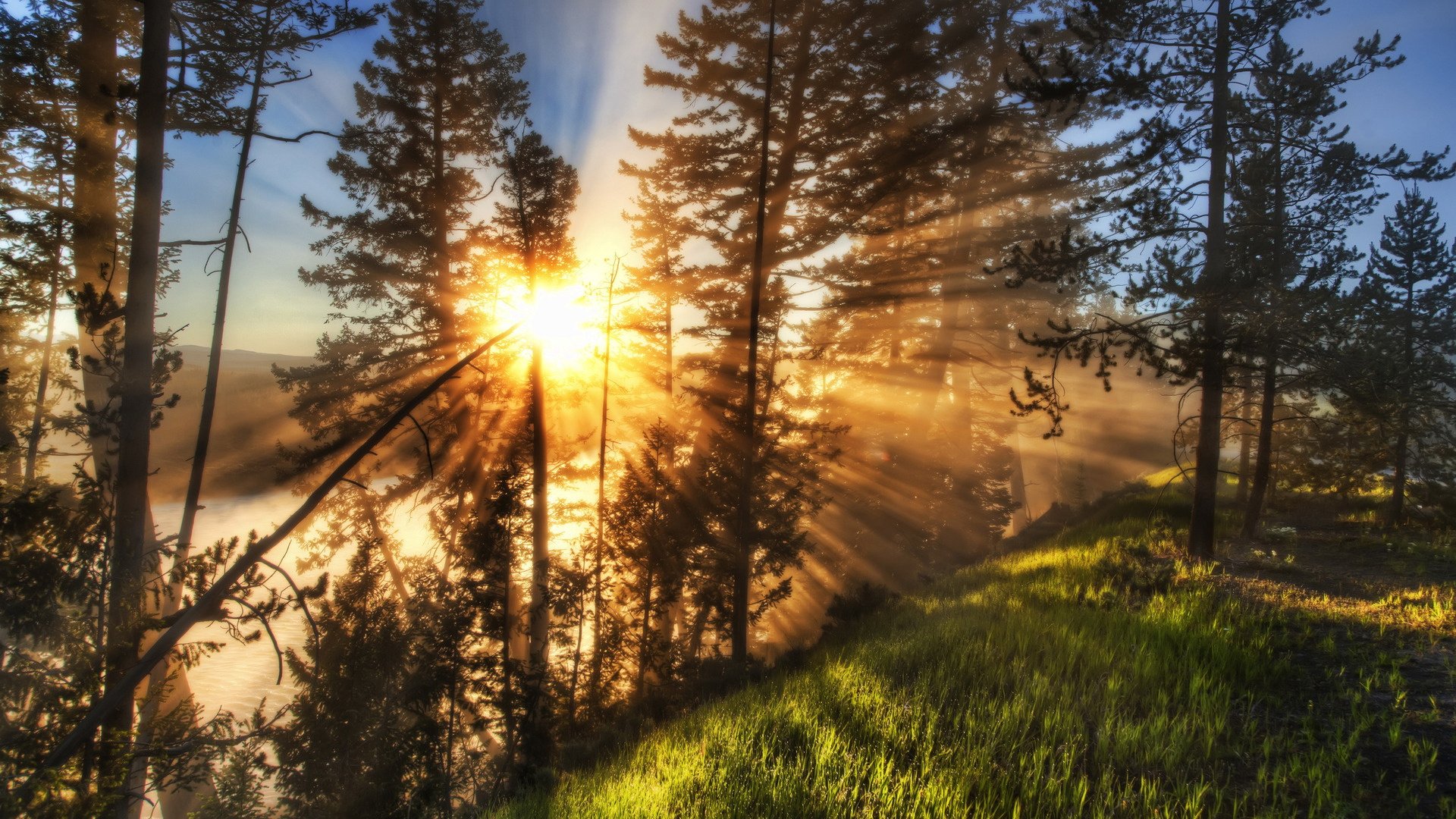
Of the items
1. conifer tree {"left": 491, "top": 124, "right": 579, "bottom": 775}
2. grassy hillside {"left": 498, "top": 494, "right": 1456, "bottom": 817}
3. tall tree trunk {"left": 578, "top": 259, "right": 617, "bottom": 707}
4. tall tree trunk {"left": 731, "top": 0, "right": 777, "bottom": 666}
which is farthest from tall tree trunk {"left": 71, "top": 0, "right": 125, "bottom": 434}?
grassy hillside {"left": 498, "top": 494, "right": 1456, "bottom": 817}

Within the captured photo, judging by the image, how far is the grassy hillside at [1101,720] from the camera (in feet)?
11.2

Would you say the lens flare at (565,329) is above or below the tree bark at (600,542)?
above

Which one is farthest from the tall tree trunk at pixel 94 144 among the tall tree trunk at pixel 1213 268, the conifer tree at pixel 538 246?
the tall tree trunk at pixel 1213 268

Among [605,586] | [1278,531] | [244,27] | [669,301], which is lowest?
[605,586]

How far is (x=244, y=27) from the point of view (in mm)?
7941

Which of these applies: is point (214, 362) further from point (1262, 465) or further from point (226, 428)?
point (226, 428)

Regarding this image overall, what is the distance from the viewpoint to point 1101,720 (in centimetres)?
412

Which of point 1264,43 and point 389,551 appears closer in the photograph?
point 1264,43

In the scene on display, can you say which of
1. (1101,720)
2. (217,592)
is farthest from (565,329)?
(1101,720)

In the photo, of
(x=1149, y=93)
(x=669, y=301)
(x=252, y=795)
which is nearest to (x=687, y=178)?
(x=669, y=301)

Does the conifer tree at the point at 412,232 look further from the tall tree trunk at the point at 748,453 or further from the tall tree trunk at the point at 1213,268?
the tall tree trunk at the point at 1213,268

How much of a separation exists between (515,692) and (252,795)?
257 inches

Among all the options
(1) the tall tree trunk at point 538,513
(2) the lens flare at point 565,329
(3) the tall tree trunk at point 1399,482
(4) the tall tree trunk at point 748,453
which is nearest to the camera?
(4) the tall tree trunk at point 748,453

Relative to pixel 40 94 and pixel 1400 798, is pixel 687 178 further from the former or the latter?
pixel 1400 798
